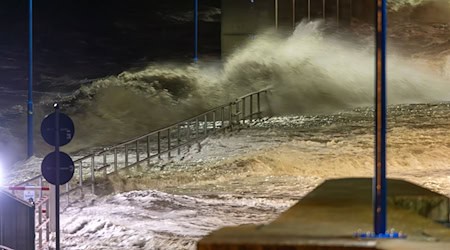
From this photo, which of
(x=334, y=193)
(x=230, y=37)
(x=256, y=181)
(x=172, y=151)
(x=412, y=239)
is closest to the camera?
→ (x=412, y=239)

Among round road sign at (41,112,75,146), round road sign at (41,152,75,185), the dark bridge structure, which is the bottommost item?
round road sign at (41,152,75,185)

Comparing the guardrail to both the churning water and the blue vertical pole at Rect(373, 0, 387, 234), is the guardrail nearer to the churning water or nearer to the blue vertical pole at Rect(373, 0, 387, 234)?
the churning water

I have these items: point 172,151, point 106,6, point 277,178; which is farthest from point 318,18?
point 106,6

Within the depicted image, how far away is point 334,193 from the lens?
19.9ft

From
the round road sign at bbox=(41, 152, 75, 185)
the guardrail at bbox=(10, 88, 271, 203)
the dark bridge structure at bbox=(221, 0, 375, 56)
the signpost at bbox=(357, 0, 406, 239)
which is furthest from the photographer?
the dark bridge structure at bbox=(221, 0, 375, 56)

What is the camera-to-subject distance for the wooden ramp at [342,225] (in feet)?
12.2

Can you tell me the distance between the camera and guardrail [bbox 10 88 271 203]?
565 inches

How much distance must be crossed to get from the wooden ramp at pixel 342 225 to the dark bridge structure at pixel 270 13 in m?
21.8

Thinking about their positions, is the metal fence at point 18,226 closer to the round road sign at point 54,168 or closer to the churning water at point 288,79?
the round road sign at point 54,168

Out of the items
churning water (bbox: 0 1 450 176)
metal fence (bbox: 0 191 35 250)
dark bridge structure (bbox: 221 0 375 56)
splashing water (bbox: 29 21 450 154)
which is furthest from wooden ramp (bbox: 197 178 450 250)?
dark bridge structure (bbox: 221 0 375 56)

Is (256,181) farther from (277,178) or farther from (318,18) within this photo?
(318,18)

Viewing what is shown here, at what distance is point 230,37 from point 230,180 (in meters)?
13.2

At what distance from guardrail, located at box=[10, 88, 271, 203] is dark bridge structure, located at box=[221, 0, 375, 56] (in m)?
3.35

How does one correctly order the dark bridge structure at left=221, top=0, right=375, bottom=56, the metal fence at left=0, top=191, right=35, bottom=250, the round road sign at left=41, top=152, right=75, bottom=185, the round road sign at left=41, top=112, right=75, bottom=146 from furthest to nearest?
1. the dark bridge structure at left=221, top=0, right=375, bottom=56
2. the round road sign at left=41, top=112, right=75, bottom=146
3. the round road sign at left=41, top=152, right=75, bottom=185
4. the metal fence at left=0, top=191, right=35, bottom=250
